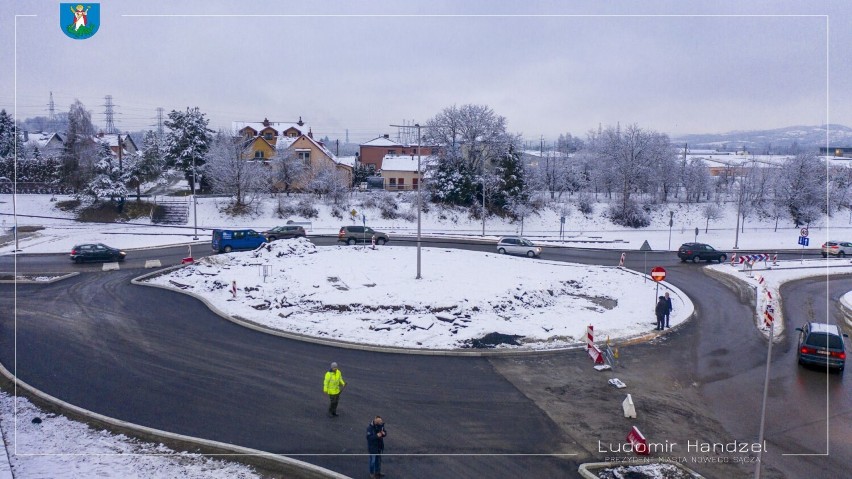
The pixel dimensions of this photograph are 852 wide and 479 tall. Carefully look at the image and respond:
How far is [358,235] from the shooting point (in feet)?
135

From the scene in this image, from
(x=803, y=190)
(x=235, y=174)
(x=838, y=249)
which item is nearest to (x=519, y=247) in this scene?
(x=838, y=249)

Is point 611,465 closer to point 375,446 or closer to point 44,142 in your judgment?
point 375,446

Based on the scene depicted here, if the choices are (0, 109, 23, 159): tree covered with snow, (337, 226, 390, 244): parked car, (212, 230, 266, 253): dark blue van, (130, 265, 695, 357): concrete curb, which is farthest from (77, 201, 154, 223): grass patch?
(130, 265, 695, 357): concrete curb

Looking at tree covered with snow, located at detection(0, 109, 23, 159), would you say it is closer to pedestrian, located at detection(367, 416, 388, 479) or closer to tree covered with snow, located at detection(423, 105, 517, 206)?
tree covered with snow, located at detection(423, 105, 517, 206)

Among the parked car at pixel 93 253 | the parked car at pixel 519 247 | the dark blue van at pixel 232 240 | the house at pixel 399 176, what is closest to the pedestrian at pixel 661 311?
the parked car at pixel 519 247

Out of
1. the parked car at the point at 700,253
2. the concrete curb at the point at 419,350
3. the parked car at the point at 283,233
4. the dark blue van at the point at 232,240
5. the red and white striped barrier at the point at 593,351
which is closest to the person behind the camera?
the red and white striped barrier at the point at 593,351

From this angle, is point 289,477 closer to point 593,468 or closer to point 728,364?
point 593,468

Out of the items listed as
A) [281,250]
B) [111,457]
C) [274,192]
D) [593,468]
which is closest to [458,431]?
[593,468]

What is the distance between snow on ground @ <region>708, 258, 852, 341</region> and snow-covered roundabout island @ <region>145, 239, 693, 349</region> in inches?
147

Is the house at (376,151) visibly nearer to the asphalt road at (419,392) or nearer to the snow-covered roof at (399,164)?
the snow-covered roof at (399,164)

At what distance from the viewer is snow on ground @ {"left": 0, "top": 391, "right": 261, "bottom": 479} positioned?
11.1 m

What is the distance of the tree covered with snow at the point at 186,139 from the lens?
58.8 m

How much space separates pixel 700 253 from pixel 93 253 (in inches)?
1613

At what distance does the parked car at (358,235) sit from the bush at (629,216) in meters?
31.7
